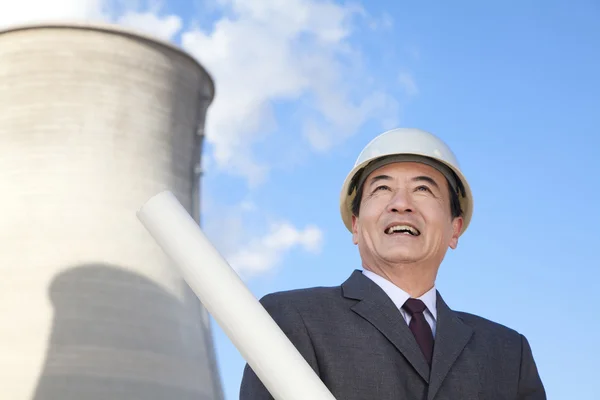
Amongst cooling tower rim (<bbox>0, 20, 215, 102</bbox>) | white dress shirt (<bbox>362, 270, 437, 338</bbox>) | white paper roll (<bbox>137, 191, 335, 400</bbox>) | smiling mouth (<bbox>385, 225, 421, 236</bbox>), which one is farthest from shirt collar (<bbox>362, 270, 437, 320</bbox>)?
cooling tower rim (<bbox>0, 20, 215, 102</bbox>)

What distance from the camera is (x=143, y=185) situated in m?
7.67

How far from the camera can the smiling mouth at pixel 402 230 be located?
5.46ft

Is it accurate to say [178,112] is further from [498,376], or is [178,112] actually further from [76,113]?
[498,376]

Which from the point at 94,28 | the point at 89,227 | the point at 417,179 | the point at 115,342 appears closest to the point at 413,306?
the point at 417,179

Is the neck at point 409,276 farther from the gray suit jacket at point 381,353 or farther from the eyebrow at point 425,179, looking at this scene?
the eyebrow at point 425,179

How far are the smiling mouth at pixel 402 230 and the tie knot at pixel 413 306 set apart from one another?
0.14m

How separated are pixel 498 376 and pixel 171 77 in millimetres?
7124

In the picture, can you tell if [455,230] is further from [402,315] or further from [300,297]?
[300,297]

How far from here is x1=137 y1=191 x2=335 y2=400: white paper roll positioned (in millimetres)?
865

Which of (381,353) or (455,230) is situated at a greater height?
(455,230)

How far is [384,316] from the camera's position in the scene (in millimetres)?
1616

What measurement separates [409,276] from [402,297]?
1.9 inches

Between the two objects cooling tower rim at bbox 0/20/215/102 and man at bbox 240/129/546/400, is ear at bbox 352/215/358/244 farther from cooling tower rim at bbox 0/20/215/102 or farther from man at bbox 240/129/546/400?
cooling tower rim at bbox 0/20/215/102

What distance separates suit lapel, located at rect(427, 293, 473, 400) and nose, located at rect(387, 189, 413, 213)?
0.24 metres
